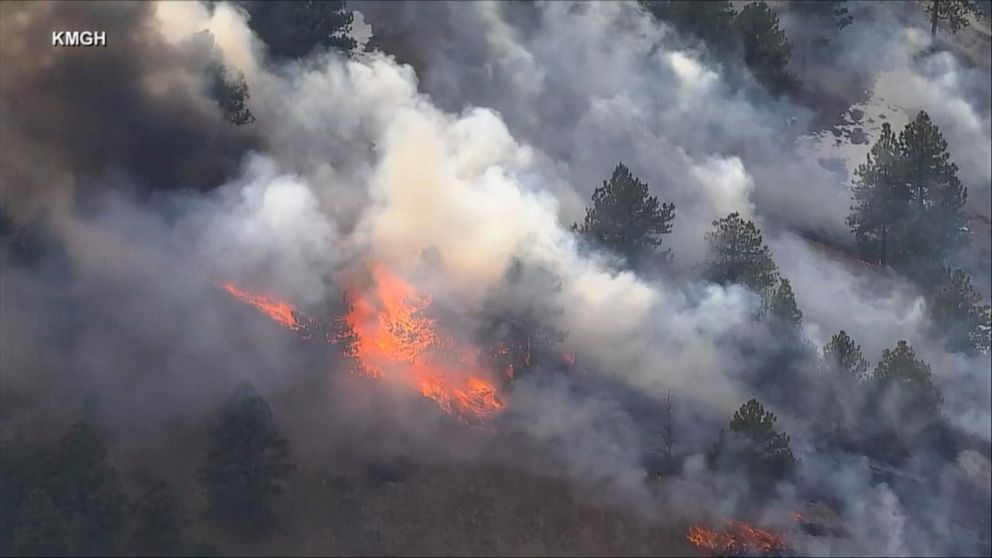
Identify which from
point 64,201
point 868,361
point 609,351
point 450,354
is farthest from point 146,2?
point 868,361

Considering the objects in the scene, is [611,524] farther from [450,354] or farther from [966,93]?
[966,93]

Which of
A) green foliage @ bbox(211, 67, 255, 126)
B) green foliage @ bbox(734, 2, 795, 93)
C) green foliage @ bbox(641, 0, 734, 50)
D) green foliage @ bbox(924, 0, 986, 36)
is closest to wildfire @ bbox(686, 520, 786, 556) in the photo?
green foliage @ bbox(211, 67, 255, 126)

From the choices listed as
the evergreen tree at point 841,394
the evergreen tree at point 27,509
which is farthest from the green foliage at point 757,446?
the evergreen tree at point 27,509

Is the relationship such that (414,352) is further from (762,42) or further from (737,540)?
(762,42)

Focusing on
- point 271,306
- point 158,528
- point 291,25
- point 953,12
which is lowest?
point 158,528

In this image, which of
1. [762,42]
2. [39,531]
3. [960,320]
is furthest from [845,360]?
[39,531]

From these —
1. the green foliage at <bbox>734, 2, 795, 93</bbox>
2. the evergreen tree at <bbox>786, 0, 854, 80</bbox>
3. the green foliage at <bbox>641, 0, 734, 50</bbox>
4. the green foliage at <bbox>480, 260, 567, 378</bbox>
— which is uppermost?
the evergreen tree at <bbox>786, 0, 854, 80</bbox>

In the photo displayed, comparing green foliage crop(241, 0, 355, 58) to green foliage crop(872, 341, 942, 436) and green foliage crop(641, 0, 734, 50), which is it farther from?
green foliage crop(872, 341, 942, 436)
